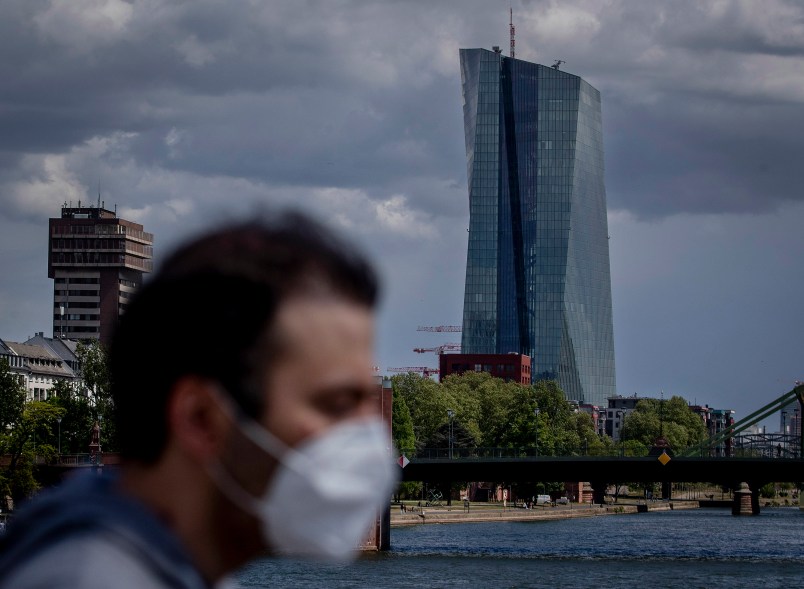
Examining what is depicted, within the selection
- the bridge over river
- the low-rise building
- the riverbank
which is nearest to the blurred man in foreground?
the bridge over river

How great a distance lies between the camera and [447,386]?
533ft

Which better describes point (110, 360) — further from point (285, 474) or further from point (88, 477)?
point (285, 474)

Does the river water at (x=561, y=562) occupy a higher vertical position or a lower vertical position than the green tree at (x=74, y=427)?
lower

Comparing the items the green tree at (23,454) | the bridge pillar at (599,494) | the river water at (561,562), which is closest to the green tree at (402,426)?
the river water at (561,562)

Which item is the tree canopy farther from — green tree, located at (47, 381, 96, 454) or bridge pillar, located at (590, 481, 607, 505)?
green tree, located at (47, 381, 96, 454)

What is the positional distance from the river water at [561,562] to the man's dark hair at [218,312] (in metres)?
39.2

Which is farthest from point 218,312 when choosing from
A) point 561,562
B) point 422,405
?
point 422,405

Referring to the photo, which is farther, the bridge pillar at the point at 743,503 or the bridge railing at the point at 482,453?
the bridge pillar at the point at 743,503

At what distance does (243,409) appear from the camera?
179cm

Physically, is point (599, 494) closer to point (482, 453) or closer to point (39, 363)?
point (39, 363)

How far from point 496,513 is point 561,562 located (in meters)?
50.9

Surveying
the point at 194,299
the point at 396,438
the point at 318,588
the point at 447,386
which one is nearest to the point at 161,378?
the point at 194,299

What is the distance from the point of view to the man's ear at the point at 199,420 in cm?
180

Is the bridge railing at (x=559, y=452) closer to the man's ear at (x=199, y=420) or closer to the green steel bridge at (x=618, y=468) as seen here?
the green steel bridge at (x=618, y=468)
